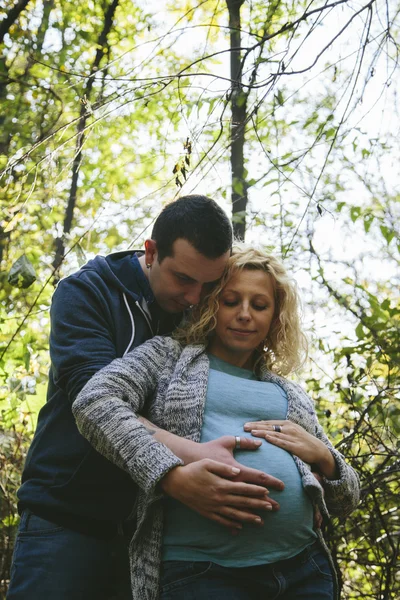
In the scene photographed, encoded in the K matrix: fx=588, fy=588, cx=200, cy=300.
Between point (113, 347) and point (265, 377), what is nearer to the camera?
point (113, 347)

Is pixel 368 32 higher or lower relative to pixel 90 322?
higher

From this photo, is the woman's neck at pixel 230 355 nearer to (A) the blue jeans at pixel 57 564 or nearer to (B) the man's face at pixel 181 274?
(B) the man's face at pixel 181 274

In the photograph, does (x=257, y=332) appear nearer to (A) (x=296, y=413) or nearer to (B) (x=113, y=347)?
(A) (x=296, y=413)

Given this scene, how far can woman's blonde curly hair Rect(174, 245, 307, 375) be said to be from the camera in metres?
2.07

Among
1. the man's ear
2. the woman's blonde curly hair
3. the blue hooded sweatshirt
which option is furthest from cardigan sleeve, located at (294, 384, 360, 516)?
the man's ear

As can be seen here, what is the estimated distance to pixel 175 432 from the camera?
1.74 metres

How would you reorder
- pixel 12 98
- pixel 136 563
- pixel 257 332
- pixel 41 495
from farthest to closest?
pixel 12 98 → pixel 257 332 → pixel 41 495 → pixel 136 563

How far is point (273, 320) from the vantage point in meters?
2.23

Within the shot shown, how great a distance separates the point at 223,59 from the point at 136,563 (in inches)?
121

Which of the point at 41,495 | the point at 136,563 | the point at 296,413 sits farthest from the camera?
the point at 296,413

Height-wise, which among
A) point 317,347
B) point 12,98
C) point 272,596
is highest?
point 12,98

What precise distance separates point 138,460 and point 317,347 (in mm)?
2286

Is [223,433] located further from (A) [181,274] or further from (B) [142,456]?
(A) [181,274]

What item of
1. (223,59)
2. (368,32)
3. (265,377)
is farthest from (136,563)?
(223,59)
